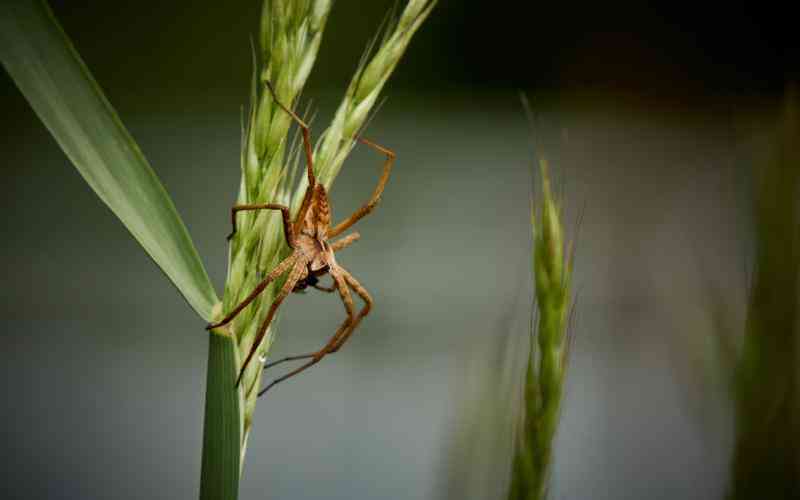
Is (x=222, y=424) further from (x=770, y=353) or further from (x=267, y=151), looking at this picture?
(x=770, y=353)

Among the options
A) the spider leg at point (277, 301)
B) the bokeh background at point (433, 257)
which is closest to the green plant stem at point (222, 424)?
the spider leg at point (277, 301)

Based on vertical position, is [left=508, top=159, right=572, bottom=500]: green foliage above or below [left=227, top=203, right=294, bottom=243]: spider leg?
below

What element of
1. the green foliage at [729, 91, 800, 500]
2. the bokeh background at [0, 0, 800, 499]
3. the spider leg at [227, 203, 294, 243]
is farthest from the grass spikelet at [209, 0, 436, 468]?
the green foliage at [729, 91, 800, 500]

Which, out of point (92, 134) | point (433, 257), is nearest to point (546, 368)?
point (433, 257)

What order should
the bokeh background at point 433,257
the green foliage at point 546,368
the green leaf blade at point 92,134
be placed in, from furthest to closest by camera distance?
the bokeh background at point 433,257
the green foliage at point 546,368
the green leaf blade at point 92,134

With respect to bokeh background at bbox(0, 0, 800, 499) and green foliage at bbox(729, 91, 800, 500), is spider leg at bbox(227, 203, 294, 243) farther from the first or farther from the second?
green foliage at bbox(729, 91, 800, 500)

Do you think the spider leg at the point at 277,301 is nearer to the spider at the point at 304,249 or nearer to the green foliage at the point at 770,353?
the spider at the point at 304,249

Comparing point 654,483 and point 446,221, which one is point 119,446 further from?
point 654,483
